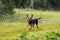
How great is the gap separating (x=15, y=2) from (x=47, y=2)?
12.6 meters

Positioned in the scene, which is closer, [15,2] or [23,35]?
[23,35]

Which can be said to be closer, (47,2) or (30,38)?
(30,38)

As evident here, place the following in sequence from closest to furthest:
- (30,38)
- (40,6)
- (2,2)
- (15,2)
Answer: (30,38)
(2,2)
(15,2)
(40,6)

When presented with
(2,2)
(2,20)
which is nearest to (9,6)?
(2,2)

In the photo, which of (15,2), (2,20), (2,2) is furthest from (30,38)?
(15,2)

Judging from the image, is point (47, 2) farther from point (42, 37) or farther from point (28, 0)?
point (42, 37)

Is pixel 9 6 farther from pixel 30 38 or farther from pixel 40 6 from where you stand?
pixel 40 6

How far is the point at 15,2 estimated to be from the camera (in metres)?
71.7

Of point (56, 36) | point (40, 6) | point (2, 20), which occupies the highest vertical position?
point (56, 36)

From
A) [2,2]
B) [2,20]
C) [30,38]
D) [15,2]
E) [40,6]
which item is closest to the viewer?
[30,38]

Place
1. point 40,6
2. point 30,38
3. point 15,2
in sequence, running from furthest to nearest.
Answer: point 40,6 < point 15,2 < point 30,38

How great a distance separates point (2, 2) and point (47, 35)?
76.1 feet

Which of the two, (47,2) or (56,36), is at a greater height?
(56,36)

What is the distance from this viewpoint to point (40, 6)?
76875mm
